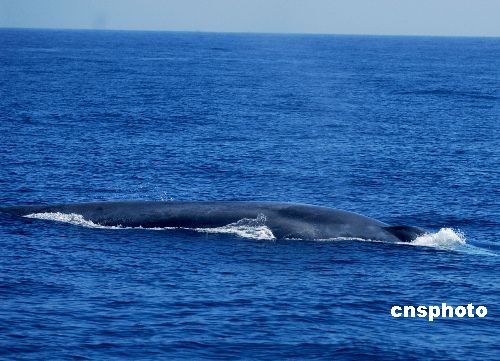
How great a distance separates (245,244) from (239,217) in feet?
11.1

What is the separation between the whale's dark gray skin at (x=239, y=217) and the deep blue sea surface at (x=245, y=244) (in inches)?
39.9

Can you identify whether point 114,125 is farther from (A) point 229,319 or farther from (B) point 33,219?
(A) point 229,319

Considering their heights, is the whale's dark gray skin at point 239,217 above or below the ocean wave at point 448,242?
above

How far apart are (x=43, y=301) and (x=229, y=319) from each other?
27.7 ft

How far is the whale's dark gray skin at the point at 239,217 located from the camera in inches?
2136

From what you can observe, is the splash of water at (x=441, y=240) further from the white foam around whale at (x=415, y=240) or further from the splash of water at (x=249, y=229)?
the splash of water at (x=249, y=229)

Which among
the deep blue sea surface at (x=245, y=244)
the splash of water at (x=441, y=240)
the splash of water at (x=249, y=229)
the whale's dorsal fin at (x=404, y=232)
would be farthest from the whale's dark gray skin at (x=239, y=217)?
the deep blue sea surface at (x=245, y=244)

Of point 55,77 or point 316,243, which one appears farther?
point 55,77

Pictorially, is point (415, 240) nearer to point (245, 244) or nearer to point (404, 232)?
point (404, 232)

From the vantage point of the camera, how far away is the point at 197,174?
Answer: 77062 millimetres

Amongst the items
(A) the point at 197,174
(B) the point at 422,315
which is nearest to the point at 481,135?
(A) the point at 197,174

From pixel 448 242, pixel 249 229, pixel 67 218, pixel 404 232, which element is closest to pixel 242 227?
→ pixel 249 229

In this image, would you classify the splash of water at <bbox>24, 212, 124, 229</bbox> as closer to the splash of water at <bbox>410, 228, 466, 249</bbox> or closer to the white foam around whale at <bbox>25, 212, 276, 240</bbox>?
the white foam around whale at <bbox>25, 212, 276, 240</bbox>

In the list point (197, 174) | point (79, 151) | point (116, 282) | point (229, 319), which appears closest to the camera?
point (229, 319)
